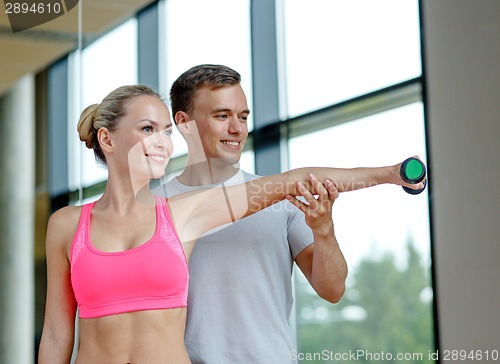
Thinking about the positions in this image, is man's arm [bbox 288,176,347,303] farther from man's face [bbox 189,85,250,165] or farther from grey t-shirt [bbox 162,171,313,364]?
man's face [bbox 189,85,250,165]

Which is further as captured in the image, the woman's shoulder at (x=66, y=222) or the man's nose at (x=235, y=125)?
the man's nose at (x=235, y=125)

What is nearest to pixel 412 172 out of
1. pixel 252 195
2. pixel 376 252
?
pixel 252 195

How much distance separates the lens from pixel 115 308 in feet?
3.92

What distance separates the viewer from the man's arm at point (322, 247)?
1236 millimetres

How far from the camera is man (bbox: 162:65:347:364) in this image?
1.29 m

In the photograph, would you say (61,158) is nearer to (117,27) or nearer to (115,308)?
(117,27)

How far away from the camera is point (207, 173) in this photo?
1.43 metres

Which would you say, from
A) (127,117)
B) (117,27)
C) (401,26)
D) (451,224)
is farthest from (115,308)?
(117,27)

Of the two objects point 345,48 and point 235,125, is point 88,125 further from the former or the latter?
point 345,48

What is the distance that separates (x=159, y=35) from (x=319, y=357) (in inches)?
50.4

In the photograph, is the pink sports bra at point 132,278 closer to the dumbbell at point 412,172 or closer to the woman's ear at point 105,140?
the woman's ear at point 105,140

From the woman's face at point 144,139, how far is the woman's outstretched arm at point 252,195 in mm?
72

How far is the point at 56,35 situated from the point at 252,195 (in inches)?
73.2

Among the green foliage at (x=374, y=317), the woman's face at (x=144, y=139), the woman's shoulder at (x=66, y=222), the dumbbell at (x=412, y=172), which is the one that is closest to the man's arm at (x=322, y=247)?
the dumbbell at (x=412, y=172)
